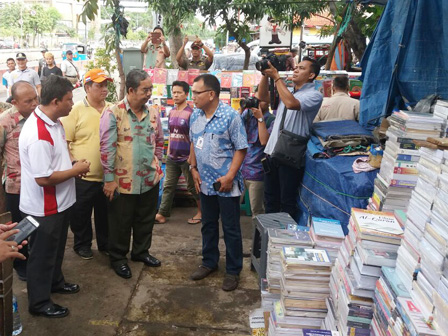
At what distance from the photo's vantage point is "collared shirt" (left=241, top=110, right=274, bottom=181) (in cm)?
435

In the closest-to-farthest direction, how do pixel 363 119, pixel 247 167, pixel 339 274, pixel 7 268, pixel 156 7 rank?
pixel 339 274 → pixel 7 268 → pixel 363 119 → pixel 247 167 → pixel 156 7

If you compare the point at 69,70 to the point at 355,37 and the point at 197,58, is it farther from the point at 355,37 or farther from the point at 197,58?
the point at 355,37

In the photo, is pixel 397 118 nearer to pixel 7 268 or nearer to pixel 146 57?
pixel 7 268

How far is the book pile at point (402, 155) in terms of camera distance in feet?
8.13

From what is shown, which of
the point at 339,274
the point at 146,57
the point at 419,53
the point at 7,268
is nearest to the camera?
the point at 339,274

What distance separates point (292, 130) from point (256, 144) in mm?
648

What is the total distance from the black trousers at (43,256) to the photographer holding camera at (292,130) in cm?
182

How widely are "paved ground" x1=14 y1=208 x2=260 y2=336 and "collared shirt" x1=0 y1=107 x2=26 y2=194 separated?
0.88 metres

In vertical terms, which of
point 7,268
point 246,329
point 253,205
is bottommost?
point 246,329

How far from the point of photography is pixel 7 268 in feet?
8.52

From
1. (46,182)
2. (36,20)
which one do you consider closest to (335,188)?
(46,182)

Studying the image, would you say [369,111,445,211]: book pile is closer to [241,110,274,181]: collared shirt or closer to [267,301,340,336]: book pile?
[267,301,340,336]: book pile

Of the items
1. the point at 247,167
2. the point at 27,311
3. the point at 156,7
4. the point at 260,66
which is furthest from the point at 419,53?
the point at 156,7

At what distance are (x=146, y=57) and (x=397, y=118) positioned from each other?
5.38 m
